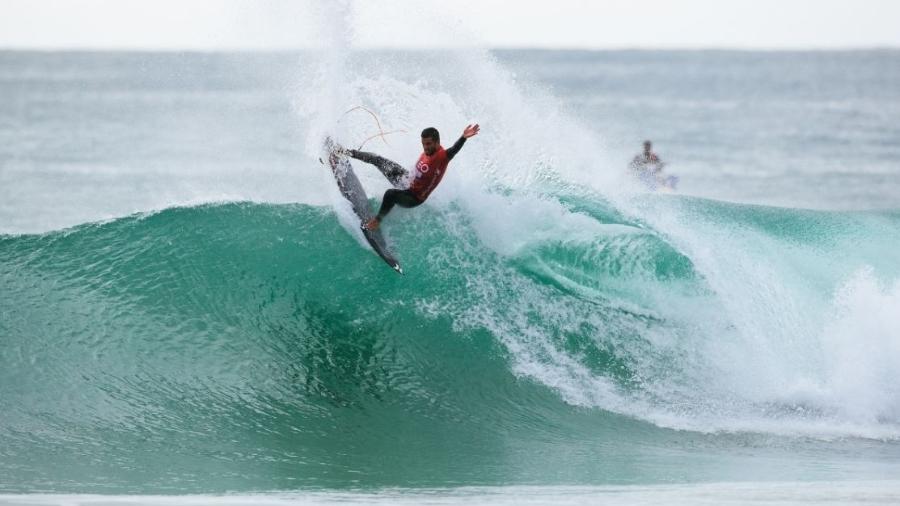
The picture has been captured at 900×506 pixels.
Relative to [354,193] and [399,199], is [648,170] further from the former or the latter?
[399,199]

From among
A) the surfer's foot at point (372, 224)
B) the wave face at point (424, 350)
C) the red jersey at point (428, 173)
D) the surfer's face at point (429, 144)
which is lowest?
the wave face at point (424, 350)

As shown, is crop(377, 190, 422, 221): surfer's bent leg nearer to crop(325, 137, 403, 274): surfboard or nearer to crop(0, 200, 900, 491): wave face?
crop(325, 137, 403, 274): surfboard

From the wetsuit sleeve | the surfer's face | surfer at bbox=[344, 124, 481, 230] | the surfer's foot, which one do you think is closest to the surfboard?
the surfer's foot

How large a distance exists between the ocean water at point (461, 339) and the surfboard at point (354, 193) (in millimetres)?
215

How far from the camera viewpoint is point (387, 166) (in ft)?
38.0

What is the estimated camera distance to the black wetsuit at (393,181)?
37.8ft

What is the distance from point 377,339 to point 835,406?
4.31 metres

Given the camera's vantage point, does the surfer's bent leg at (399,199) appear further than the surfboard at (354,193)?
No

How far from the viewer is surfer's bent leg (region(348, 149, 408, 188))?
11.5 m

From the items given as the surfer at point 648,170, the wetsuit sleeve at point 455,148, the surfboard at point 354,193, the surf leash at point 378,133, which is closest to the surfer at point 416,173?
the wetsuit sleeve at point 455,148

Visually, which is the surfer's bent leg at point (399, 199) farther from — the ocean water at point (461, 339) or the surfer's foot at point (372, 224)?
the ocean water at point (461, 339)

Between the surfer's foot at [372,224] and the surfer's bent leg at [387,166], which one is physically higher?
the surfer's bent leg at [387,166]

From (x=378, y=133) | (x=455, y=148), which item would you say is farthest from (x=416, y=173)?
(x=378, y=133)

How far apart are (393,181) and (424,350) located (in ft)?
5.42
